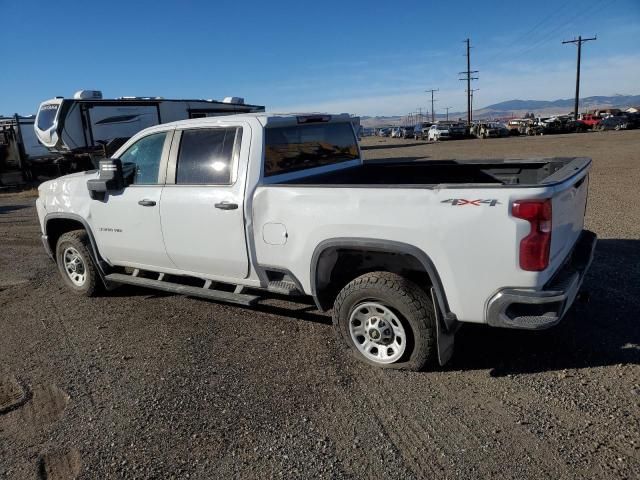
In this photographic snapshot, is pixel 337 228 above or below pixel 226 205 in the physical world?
below

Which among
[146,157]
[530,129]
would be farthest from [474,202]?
[530,129]

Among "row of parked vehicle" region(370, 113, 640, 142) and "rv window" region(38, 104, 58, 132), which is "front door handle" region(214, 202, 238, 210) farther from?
"row of parked vehicle" region(370, 113, 640, 142)

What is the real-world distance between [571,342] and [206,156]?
11.1ft

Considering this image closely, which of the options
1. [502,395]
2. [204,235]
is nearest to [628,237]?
[502,395]

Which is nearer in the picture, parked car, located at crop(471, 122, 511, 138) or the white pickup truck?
the white pickup truck

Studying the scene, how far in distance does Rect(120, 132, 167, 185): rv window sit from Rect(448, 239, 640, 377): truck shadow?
3166 millimetres

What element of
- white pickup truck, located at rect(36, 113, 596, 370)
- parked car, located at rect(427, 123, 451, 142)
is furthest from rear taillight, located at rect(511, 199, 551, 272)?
parked car, located at rect(427, 123, 451, 142)

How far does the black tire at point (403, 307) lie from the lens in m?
3.68

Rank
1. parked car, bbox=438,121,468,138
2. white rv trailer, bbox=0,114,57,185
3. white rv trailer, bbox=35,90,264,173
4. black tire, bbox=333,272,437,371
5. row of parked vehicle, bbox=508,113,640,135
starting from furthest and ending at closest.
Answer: parked car, bbox=438,121,468,138, row of parked vehicle, bbox=508,113,640,135, white rv trailer, bbox=0,114,57,185, white rv trailer, bbox=35,90,264,173, black tire, bbox=333,272,437,371

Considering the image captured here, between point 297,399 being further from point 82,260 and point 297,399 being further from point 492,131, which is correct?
point 492,131

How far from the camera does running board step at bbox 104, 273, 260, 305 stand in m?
4.53

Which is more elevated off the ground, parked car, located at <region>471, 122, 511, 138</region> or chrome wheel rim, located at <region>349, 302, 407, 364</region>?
chrome wheel rim, located at <region>349, 302, 407, 364</region>

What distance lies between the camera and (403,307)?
3.69m

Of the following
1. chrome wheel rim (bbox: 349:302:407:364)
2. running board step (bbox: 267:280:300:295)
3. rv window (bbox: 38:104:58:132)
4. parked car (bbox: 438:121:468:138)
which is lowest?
parked car (bbox: 438:121:468:138)
